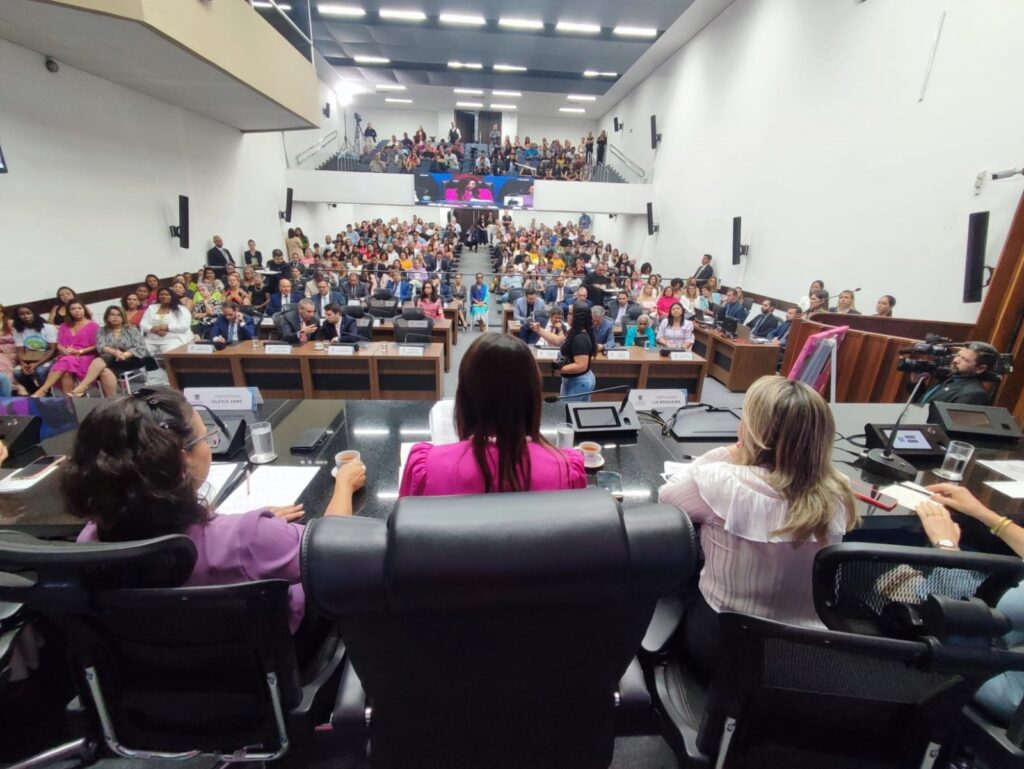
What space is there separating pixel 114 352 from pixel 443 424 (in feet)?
15.9

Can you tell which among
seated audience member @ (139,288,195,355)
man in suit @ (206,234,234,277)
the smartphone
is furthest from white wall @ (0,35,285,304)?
the smartphone

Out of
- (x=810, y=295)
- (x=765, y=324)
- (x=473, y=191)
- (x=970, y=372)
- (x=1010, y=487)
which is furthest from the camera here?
(x=473, y=191)

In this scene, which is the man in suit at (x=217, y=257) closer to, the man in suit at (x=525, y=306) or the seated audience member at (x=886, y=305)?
the man in suit at (x=525, y=306)

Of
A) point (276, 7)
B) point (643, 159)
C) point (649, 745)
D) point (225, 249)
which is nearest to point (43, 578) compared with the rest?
point (649, 745)

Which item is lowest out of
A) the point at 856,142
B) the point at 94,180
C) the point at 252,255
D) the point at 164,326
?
the point at 164,326

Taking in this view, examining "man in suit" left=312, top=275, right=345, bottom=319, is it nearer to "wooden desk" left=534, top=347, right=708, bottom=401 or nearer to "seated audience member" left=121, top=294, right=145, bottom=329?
"seated audience member" left=121, top=294, right=145, bottom=329

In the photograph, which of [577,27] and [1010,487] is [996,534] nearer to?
[1010,487]

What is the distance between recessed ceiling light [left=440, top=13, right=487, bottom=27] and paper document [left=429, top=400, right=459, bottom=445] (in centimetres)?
1152

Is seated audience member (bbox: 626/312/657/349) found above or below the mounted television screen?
below

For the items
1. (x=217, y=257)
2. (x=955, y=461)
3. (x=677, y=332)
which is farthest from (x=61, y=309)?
(x=955, y=461)

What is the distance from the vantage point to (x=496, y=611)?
0.62 m

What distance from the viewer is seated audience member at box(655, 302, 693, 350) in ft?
19.3

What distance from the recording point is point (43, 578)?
77 centimetres

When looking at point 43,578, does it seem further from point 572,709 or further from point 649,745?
point 649,745
